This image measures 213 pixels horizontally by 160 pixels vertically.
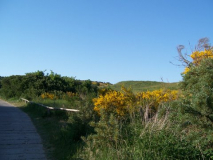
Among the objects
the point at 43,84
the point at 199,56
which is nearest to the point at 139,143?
the point at 199,56

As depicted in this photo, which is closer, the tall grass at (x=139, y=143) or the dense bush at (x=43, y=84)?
the tall grass at (x=139, y=143)

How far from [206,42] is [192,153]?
8668 mm

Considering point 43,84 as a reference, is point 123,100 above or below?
below

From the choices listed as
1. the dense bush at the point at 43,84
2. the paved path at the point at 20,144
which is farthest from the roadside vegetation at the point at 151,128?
the dense bush at the point at 43,84

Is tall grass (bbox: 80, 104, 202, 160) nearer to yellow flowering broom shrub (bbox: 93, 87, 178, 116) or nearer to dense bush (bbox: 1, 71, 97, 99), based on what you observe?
yellow flowering broom shrub (bbox: 93, 87, 178, 116)

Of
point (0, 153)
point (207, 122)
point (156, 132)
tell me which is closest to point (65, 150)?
point (0, 153)

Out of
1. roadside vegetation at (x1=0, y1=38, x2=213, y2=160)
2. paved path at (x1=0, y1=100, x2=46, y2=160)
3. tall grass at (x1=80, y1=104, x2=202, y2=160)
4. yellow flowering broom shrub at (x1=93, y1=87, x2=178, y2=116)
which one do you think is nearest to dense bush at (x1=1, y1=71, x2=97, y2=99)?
paved path at (x1=0, y1=100, x2=46, y2=160)

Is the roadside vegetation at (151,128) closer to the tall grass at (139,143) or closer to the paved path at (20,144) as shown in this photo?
the tall grass at (139,143)

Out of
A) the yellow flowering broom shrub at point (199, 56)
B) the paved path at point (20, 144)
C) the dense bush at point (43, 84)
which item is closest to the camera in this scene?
the paved path at point (20, 144)

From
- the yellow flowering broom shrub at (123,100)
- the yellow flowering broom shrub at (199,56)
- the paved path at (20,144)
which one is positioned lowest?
the paved path at (20,144)

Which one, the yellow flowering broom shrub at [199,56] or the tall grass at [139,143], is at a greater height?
the yellow flowering broom shrub at [199,56]

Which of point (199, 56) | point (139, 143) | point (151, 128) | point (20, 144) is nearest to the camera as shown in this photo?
point (139, 143)

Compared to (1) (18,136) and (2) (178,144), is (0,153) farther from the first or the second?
(2) (178,144)

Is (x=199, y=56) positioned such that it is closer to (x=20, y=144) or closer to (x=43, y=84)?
(x=20, y=144)
